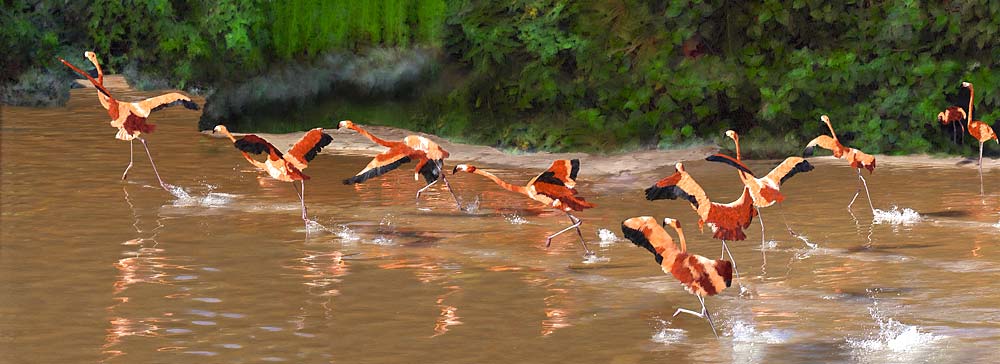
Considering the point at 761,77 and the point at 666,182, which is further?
the point at 761,77

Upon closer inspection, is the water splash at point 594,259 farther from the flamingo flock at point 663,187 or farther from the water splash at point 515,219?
the water splash at point 515,219

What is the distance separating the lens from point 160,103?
1348cm

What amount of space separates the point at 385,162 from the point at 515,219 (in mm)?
1095

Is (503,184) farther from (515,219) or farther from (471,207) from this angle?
(471,207)

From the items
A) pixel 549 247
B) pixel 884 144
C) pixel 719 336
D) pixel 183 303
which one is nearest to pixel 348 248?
pixel 549 247

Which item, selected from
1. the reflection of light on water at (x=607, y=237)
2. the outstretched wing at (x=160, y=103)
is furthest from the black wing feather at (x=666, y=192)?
the outstretched wing at (x=160, y=103)

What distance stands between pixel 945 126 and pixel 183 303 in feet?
29.1

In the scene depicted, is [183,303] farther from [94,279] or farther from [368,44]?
[368,44]

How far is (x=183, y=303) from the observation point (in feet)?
28.7

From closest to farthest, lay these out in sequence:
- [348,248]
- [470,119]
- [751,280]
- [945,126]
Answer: [751,280]
[348,248]
[945,126]
[470,119]

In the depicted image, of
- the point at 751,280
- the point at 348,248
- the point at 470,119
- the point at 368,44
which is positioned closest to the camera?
the point at 751,280

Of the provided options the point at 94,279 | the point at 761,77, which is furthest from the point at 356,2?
the point at 94,279

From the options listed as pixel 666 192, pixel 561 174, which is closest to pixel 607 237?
pixel 561 174

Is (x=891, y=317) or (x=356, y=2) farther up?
(x=356, y=2)
